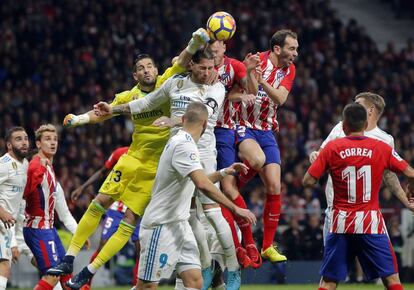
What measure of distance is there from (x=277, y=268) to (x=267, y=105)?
7273 millimetres

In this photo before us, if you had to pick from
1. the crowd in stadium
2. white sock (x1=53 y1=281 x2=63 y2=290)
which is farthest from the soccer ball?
the crowd in stadium

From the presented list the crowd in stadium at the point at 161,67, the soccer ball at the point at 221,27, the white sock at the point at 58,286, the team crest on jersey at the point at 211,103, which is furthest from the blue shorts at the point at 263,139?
the crowd in stadium at the point at 161,67

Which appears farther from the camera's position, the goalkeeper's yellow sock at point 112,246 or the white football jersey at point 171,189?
the goalkeeper's yellow sock at point 112,246

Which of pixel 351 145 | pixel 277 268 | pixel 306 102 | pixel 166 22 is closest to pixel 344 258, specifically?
pixel 351 145

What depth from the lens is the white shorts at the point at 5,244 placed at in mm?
12784

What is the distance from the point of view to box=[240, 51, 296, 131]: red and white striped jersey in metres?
12.6

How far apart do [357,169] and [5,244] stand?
4866mm

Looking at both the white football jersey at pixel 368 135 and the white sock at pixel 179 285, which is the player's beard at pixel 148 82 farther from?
the white sock at pixel 179 285

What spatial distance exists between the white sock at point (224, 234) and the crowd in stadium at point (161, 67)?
8173 mm

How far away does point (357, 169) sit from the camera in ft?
33.8

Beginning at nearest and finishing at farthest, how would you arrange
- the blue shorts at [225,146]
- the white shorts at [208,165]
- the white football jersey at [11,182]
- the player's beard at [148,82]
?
the white shorts at [208,165]
the blue shorts at [225,146]
the player's beard at [148,82]
the white football jersey at [11,182]

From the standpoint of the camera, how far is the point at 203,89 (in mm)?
11766

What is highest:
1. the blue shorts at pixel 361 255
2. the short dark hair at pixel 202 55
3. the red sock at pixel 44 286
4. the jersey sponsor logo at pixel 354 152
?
the short dark hair at pixel 202 55

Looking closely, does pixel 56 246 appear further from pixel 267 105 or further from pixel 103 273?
pixel 103 273
